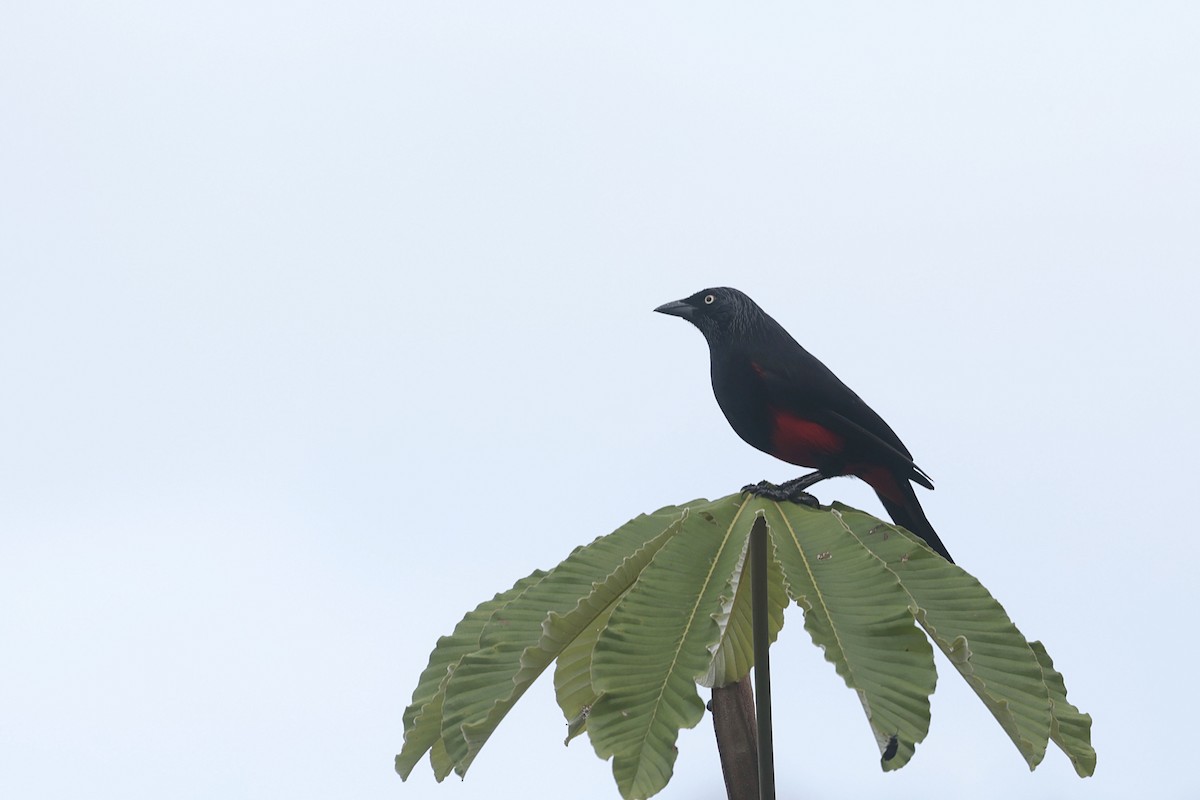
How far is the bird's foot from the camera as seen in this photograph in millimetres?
4086

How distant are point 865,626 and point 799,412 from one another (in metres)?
1.26

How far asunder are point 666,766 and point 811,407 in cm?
173

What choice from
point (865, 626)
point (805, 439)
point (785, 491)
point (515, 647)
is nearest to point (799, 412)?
point (805, 439)

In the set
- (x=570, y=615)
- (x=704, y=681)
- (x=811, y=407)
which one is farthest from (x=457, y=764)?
(x=811, y=407)

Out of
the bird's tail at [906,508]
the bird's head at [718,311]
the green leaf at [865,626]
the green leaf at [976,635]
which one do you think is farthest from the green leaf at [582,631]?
the bird's tail at [906,508]

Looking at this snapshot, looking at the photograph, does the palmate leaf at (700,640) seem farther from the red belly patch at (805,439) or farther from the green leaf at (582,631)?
the red belly patch at (805,439)

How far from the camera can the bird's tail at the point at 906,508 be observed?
464cm

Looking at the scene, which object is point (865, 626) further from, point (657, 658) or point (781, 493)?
point (781, 493)

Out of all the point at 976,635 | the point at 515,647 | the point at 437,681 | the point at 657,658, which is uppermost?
the point at 437,681

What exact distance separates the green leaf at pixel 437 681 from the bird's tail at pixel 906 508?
51.3 inches

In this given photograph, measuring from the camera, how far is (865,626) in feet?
10.9

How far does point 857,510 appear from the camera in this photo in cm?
411

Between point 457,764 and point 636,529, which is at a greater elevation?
point 636,529

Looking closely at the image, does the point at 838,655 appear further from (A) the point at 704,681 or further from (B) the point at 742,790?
(B) the point at 742,790
